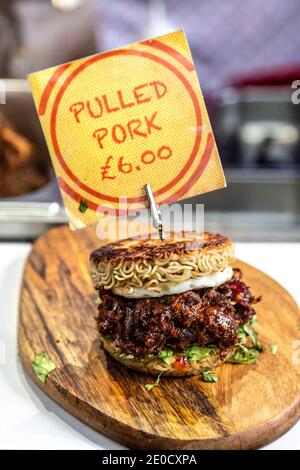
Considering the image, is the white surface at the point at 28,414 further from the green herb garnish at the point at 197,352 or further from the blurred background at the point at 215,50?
the blurred background at the point at 215,50

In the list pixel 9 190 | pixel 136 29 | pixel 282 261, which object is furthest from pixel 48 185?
pixel 136 29

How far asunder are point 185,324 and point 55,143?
75cm

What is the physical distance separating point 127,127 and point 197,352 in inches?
31.4

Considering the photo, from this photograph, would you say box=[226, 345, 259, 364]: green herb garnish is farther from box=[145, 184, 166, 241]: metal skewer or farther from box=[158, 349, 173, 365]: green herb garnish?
box=[145, 184, 166, 241]: metal skewer

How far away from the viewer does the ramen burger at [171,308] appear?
1.91 metres

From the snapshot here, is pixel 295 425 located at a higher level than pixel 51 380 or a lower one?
lower

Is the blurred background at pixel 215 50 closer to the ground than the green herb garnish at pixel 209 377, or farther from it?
farther from it

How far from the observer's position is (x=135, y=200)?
6.72ft

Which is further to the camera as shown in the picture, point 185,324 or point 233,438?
point 185,324

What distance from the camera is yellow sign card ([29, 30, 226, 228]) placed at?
1.93 m

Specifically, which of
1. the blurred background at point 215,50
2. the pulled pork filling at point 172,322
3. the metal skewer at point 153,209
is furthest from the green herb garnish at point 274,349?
the blurred background at point 215,50

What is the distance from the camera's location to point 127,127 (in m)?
1.97

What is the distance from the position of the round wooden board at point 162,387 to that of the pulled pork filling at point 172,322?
0.12m
